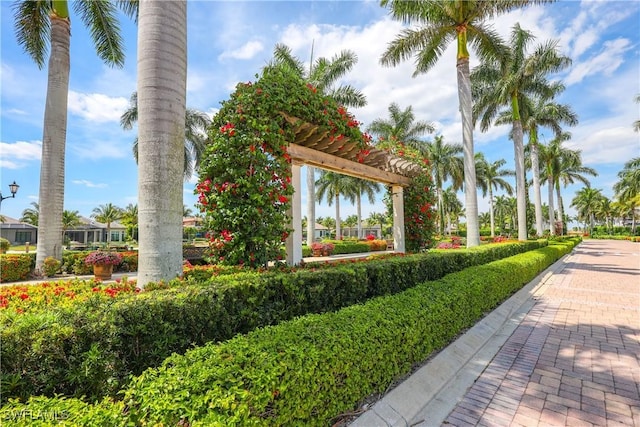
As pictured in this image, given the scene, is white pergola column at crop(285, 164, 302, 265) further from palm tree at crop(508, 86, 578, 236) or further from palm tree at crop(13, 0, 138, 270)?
palm tree at crop(508, 86, 578, 236)

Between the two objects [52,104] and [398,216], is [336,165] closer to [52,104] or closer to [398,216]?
[398,216]

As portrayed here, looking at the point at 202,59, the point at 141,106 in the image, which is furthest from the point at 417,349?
the point at 202,59

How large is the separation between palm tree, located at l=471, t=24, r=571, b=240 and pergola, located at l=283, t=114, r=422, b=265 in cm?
1129

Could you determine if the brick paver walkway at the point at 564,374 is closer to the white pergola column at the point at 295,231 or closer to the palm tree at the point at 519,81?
the white pergola column at the point at 295,231

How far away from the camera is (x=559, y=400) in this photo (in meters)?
3.25

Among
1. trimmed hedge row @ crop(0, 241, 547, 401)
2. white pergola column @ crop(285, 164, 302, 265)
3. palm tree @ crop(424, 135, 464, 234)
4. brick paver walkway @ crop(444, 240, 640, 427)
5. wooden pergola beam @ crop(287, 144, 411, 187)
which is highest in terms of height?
palm tree @ crop(424, 135, 464, 234)

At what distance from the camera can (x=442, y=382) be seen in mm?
3531

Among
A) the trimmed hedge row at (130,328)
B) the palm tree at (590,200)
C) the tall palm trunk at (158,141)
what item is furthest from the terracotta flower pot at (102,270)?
the palm tree at (590,200)

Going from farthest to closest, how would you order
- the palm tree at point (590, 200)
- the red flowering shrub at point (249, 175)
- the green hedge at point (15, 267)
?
1. the palm tree at point (590, 200)
2. the green hedge at point (15, 267)
3. the red flowering shrub at point (249, 175)

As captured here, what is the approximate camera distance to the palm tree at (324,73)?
18969 mm

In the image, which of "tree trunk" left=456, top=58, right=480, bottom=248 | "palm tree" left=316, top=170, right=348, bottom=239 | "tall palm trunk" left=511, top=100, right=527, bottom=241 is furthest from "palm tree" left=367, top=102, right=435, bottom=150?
"tree trunk" left=456, top=58, right=480, bottom=248

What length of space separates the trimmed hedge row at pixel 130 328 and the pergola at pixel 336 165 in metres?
1.71

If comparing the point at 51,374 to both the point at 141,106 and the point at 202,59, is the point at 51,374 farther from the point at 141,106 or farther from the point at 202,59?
the point at 202,59

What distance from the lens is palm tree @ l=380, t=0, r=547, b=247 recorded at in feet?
37.9
